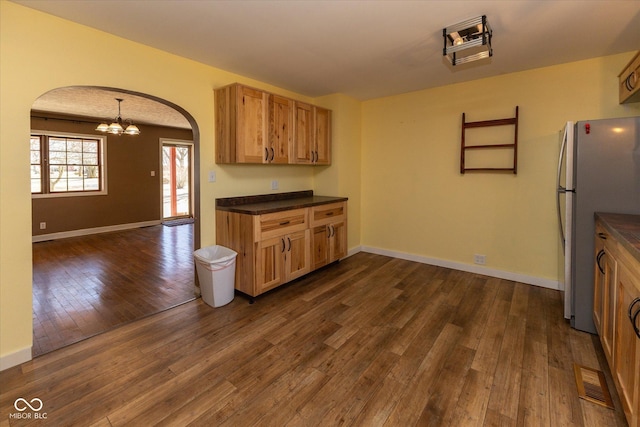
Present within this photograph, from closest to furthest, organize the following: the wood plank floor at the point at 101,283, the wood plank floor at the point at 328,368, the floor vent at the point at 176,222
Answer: the wood plank floor at the point at 328,368 → the wood plank floor at the point at 101,283 → the floor vent at the point at 176,222

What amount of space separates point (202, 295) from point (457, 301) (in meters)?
2.55

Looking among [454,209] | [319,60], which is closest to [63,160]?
[319,60]

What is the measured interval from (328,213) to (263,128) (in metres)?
1.31

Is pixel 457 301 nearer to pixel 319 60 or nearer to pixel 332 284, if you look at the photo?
pixel 332 284

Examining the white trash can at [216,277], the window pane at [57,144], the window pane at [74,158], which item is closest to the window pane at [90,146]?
the window pane at [74,158]

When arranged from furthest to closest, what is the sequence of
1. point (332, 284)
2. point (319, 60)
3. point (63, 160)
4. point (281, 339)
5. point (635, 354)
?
point (63, 160) → point (332, 284) → point (319, 60) → point (281, 339) → point (635, 354)

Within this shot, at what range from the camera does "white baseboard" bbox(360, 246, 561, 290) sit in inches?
131

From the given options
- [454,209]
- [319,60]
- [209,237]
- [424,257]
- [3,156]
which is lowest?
[424,257]

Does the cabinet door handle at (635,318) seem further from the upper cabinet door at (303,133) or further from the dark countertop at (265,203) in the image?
the upper cabinet door at (303,133)

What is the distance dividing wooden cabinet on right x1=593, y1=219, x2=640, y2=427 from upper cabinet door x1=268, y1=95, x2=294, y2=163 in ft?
9.47

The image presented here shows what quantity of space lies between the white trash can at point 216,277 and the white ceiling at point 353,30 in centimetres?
192

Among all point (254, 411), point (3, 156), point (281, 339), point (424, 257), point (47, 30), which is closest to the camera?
point (254, 411)

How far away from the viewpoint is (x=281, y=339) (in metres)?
2.31

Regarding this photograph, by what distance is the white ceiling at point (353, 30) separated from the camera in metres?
2.02
